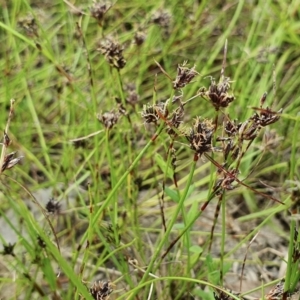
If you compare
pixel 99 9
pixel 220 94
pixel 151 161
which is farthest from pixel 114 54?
pixel 151 161

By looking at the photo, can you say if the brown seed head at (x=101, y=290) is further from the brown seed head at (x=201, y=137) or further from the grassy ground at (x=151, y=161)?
the brown seed head at (x=201, y=137)

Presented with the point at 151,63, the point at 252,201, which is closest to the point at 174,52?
the point at 151,63

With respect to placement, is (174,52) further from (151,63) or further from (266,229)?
(266,229)

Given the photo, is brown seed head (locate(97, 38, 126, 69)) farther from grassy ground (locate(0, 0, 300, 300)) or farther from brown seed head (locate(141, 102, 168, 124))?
brown seed head (locate(141, 102, 168, 124))

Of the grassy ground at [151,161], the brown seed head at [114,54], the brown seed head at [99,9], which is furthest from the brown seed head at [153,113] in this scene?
the brown seed head at [99,9]

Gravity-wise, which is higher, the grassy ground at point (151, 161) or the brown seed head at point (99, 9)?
the brown seed head at point (99, 9)

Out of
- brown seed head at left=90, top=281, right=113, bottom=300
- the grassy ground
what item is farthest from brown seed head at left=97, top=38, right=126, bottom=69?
brown seed head at left=90, top=281, right=113, bottom=300

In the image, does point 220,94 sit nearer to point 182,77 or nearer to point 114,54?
point 182,77

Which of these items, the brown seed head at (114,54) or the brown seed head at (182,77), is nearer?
the brown seed head at (182,77)
